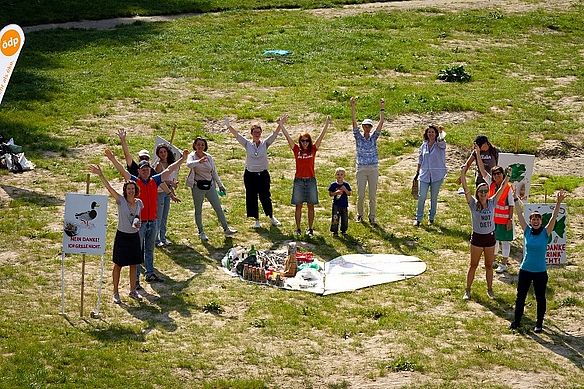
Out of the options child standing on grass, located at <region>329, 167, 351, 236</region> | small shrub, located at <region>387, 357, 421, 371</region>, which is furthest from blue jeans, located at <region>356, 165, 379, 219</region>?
small shrub, located at <region>387, 357, 421, 371</region>

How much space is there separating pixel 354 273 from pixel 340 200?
1.90m

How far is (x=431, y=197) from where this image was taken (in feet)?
58.9

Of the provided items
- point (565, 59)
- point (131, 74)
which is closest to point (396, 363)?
point (131, 74)

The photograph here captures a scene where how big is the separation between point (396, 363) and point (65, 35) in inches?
918

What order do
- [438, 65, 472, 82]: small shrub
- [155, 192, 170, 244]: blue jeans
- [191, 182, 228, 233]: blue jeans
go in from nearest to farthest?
[155, 192, 170, 244]: blue jeans
[191, 182, 228, 233]: blue jeans
[438, 65, 472, 82]: small shrub

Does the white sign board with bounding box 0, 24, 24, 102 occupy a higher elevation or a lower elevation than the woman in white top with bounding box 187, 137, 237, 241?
higher

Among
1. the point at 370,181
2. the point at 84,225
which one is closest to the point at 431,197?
the point at 370,181

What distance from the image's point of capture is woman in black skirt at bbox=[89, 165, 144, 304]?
13.9 m

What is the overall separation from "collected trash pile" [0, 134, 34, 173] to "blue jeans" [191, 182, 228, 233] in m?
5.52

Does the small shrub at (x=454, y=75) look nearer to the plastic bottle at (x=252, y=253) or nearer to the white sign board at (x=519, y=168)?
the white sign board at (x=519, y=168)

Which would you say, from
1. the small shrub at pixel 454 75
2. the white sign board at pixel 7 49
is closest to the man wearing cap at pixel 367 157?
the white sign board at pixel 7 49

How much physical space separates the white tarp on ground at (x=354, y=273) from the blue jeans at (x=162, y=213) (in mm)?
1480

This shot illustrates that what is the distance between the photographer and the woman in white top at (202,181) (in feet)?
54.7

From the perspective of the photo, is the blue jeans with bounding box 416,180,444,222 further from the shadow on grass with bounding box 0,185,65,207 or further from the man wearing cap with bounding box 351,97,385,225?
the shadow on grass with bounding box 0,185,65,207
